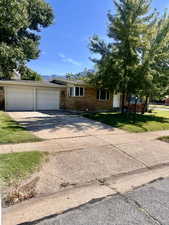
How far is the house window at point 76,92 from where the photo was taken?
17.3 meters

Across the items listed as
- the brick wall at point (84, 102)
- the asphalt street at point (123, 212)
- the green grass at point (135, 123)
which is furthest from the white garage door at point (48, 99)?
the asphalt street at point (123, 212)

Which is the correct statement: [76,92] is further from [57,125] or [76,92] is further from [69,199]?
[69,199]

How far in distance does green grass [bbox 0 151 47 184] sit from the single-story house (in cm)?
1223

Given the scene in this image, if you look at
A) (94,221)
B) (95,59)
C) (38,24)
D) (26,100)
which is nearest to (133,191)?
(94,221)

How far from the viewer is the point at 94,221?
2.53 m

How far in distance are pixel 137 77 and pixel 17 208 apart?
11.1 m

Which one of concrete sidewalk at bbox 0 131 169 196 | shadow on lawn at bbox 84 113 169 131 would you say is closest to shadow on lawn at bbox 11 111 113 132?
shadow on lawn at bbox 84 113 169 131

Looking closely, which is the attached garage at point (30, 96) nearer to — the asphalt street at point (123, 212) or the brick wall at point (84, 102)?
the brick wall at point (84, 102)

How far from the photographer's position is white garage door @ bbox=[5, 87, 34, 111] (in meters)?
15.8

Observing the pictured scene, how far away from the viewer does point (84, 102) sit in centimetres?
1775

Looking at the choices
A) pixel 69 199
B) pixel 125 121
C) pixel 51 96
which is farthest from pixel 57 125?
pixel 51 96

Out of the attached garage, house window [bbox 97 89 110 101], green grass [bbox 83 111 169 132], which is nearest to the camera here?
green grass [bbox 83 111 169 132]

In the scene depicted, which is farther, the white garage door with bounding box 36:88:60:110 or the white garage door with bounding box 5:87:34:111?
the white garage door with bounding box 36:88:60:110

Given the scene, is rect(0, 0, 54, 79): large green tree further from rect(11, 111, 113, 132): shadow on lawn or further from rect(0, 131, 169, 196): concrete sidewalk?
rect(0, 131, 169, 196): concrete sidewalk
